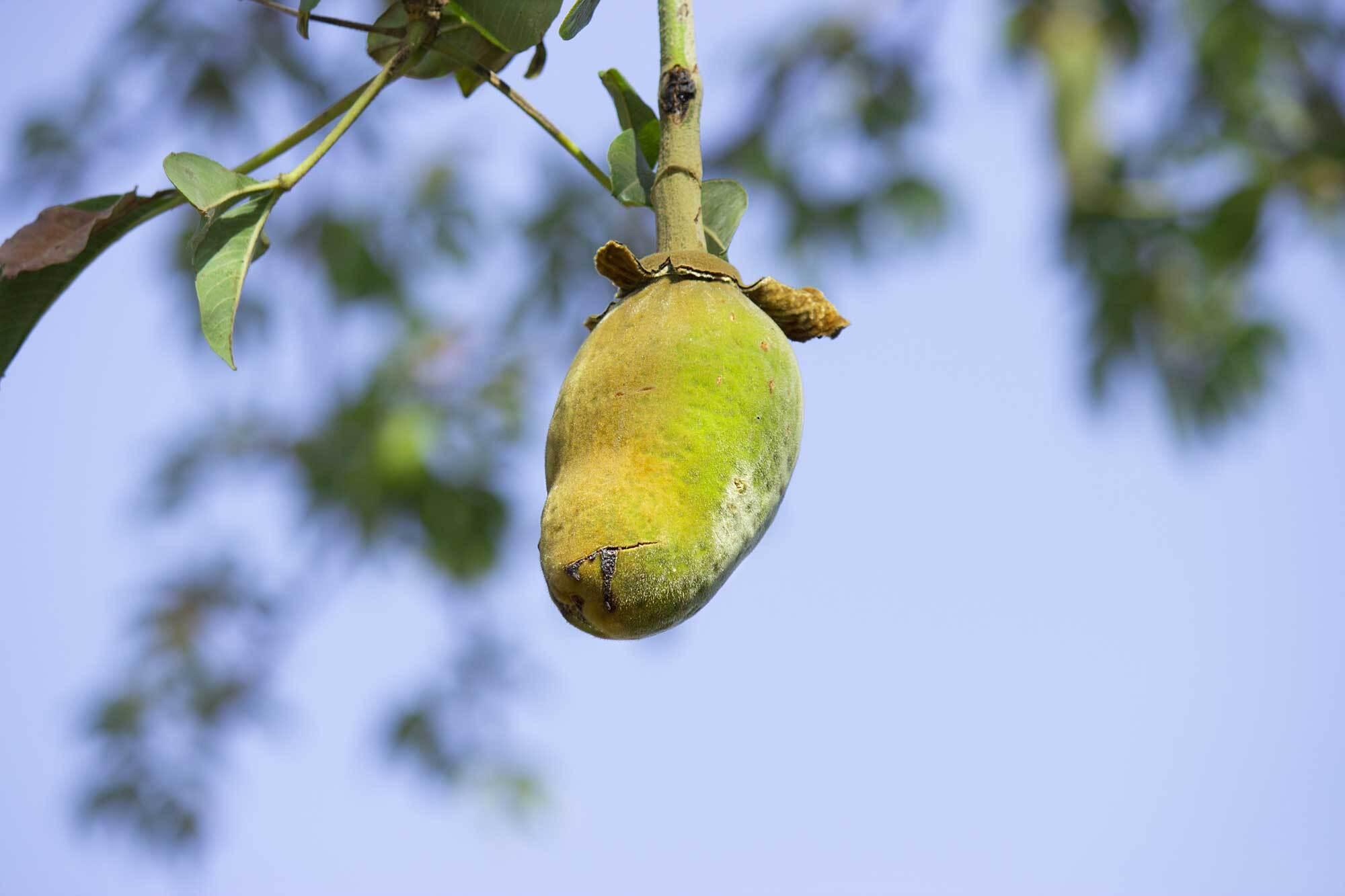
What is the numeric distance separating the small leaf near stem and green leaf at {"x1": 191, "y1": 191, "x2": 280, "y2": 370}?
26 cm

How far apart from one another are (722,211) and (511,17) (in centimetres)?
18

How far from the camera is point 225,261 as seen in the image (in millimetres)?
811

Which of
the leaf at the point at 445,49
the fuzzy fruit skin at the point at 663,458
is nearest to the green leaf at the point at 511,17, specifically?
the leaf at the point at 445,49

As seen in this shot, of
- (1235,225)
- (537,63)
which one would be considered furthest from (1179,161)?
(537,63)

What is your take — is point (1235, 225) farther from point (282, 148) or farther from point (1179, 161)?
point (282, 148)

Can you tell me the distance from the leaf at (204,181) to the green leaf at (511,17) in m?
0.17

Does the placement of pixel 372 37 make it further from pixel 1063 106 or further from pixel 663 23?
pixel 1063 106

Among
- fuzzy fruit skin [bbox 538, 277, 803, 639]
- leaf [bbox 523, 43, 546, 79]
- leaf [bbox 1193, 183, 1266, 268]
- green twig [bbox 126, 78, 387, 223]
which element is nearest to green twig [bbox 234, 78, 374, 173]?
green twig [bbox 126, 78, 387, 223]

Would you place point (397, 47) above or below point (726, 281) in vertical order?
above

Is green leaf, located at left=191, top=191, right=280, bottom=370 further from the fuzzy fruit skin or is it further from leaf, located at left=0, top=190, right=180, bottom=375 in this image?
the fuzzy fruit skin

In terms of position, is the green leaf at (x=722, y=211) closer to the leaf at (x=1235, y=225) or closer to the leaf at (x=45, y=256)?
the leaf at (x=45, y=256)

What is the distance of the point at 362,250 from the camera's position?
4.11m

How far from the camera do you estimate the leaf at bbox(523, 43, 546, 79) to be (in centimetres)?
96

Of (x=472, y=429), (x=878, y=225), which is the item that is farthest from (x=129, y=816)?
(x=878, y=225)
